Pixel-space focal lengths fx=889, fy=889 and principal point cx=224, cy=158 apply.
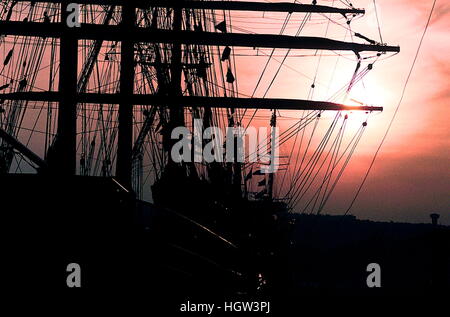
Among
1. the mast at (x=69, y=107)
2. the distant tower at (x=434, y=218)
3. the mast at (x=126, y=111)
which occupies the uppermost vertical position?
the mast at (x=126, y=111)

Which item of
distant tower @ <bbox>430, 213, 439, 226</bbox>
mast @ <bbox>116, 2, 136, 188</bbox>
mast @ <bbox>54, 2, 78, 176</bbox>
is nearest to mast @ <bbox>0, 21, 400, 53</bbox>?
mast @ <bbox>116, 2, 136, 188</bbox>

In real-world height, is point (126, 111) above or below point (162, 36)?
below

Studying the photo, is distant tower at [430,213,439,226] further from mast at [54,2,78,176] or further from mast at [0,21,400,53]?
mast at [0,21,400,53]

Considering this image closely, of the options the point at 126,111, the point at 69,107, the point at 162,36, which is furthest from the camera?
the point at 126,111

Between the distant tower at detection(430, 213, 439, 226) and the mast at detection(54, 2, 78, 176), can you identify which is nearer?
the distant tower at detection(430, 213, 439, 226)

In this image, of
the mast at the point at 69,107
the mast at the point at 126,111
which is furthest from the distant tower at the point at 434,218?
the mast at the point at 126,111

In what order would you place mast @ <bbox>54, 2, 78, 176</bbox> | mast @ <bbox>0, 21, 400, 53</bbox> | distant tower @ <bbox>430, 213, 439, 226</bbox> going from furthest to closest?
mast @ <bbox>0, 21, 400, 53</bbox>
mast @ <bbox>54, 2, 78, 176</bbox>
distant tower @ <bbox>430, 213, 439, 226</bbox>

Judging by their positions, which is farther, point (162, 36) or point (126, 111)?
point (126, 111)

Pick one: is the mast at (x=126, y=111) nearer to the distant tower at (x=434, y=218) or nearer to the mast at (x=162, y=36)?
the mast at (x=162, y=36)

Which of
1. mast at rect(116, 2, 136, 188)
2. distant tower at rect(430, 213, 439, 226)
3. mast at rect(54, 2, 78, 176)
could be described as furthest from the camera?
mast at rect(116, 2, 136, 188)

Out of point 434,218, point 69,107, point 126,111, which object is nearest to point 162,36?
point 126,111

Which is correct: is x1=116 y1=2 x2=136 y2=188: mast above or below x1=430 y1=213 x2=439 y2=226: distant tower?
above

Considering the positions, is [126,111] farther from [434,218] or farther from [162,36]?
[434,218]
